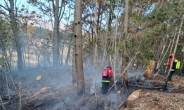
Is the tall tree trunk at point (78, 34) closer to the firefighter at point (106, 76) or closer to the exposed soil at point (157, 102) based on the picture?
the firefighter at point (106, 76)

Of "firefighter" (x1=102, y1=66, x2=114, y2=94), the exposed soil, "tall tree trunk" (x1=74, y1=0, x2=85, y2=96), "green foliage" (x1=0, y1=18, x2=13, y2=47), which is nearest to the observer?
the exposed soil

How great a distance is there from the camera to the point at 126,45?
9.75 meters

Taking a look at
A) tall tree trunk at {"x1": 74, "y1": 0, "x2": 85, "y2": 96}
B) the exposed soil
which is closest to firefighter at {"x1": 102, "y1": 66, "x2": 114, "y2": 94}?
tall tree trunk at {"x1": 74, "y1": 0, "x2": 85, "y2": 96}

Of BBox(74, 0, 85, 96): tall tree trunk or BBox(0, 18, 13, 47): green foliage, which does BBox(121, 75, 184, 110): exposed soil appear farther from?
BBox(0, 18, 13, 47): green foliage

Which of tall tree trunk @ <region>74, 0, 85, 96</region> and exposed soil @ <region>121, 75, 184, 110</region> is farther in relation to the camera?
tall tree trunk @ <region>74, 0, 85, 96</region>

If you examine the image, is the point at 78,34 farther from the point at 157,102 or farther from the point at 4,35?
the point at 4,35

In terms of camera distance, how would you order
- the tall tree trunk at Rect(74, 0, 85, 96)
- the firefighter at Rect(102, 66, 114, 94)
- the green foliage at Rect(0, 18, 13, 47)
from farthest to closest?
1. the green foliage at Rect(0, 18, 13, 47)
2. the firefighter at Rect(102, 66, 114, 94)
3. the tall tree trunk at Rect(74, 0, 85, 96)

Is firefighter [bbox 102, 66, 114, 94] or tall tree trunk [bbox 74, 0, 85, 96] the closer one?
tall tree trunk [bbox 74, 0, 85, 96]

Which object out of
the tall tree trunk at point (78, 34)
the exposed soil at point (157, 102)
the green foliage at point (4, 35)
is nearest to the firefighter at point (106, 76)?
the tall tree trunk at point (78, 34)

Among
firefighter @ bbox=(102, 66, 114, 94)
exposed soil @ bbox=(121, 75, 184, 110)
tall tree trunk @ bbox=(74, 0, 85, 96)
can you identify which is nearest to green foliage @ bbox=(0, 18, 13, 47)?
tall tree trunk @ bbox=(74, 0, 85, 96)

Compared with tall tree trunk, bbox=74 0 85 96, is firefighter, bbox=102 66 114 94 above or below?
below

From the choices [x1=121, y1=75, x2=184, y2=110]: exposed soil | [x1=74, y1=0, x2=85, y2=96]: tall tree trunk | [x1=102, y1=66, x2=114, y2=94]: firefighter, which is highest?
[x1=74, y1=0, x2=85, y2=96]: tall tree trunk

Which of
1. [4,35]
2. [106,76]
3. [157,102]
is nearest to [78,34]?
[106,76]

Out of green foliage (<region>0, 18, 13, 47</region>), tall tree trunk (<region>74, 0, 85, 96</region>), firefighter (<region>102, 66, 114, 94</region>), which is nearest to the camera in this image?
tall tree trunk (<region>74, 0, 85, 96</region>)
